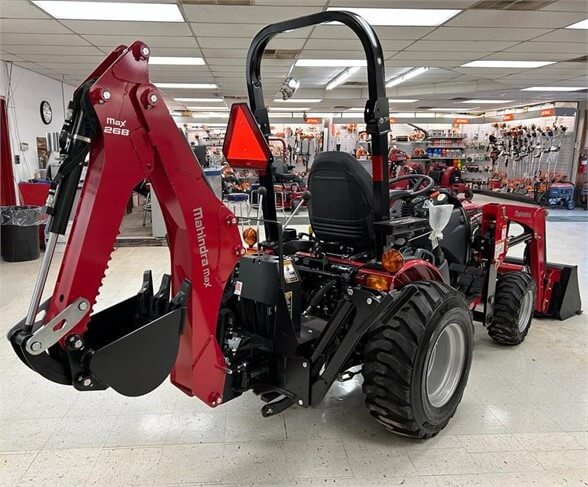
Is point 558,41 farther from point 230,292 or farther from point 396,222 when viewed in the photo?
point 230,292

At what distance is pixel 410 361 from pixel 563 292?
8.55 ft

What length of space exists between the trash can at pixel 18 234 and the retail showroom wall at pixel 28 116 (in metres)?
1.60

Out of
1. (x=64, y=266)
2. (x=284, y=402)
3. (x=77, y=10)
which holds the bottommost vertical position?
(x=284, y=402)

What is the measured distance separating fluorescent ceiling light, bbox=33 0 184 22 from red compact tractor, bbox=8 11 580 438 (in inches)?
119

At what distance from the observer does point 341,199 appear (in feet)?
8.13

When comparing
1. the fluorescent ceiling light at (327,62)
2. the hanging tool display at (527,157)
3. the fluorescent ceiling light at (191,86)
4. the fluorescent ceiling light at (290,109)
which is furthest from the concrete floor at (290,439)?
the fluorescent ceiling light at (290,109)

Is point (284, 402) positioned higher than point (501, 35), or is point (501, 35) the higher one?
point (501, 35)

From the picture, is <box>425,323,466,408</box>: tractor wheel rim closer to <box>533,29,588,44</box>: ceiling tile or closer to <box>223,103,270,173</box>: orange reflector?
<box>223,103,270,173</box>: orange reflector

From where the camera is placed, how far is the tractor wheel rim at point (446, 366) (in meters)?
2.41

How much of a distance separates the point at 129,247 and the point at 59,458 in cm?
495

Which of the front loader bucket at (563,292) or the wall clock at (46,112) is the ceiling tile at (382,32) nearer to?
the front loader bucket at (563,292)

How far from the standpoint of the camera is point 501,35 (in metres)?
5.74

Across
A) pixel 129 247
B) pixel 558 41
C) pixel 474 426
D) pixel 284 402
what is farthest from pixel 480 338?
pixel 129 247

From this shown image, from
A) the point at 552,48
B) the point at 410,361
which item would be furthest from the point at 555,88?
the point at 410,361
